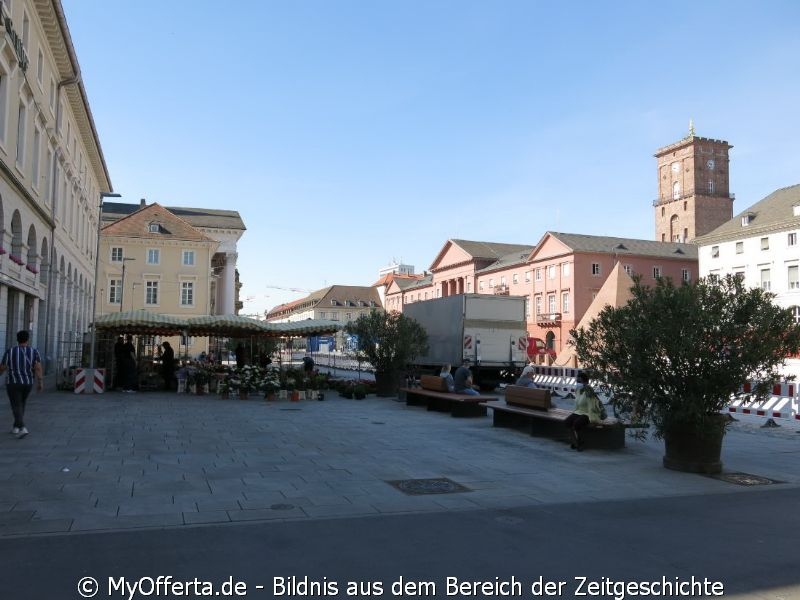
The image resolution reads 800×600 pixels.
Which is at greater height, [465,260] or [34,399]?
[465,260]

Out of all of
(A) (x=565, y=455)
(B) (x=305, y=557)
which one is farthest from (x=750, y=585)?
(A) (x=565, y=455)

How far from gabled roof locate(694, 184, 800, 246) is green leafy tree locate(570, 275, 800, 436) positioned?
55.2 metres

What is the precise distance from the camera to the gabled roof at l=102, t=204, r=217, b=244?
6669 cm

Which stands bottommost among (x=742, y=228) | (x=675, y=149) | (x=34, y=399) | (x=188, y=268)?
(x=34, y=399)

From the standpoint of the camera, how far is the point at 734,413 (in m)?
17.6

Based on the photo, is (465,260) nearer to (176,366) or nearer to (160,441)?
(176,366)

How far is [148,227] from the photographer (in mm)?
67438

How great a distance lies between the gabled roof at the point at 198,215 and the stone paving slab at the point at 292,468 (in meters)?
71.9

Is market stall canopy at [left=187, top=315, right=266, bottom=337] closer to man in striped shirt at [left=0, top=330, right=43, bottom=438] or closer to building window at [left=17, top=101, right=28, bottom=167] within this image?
building window at [left=17, top=101, right=28, bottom=167]

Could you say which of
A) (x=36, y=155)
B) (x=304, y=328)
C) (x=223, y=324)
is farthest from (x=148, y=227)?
(x=223, y=324)

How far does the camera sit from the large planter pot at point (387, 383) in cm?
2330

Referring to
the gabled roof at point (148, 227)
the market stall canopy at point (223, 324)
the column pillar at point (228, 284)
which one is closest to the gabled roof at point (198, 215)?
the column pillar at point (228, 284)

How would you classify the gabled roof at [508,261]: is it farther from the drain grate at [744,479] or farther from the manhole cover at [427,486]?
the manhole cover at [427,486]

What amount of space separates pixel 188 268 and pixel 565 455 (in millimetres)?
61306
